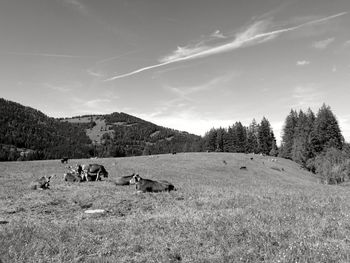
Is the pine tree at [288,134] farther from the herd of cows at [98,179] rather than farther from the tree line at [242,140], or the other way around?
the herd of cows at [98,179]

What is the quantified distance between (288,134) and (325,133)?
2679 centimetres

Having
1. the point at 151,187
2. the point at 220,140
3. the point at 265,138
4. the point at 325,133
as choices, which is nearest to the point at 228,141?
the point at 220,140

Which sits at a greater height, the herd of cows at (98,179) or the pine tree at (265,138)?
the pine tree at (265,138)

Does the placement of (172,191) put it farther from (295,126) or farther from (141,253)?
(295,126)

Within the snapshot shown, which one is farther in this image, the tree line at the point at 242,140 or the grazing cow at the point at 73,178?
the tree line at the point at 242,140

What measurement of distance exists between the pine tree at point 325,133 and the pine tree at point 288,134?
18.0m

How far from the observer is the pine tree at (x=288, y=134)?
124500mm

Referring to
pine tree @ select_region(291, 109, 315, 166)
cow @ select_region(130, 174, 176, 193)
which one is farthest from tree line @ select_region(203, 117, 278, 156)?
cow @ select_region(130, 174, 176, 193)

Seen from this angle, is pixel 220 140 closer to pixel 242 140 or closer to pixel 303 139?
pixel 242 140

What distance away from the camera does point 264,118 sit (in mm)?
138250

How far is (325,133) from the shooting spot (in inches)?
4188

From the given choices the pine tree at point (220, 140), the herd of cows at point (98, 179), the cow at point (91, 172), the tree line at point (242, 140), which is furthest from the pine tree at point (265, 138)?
the cow at point (91, 172)

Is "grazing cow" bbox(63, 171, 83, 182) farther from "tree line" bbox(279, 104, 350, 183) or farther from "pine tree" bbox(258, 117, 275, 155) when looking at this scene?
"pine tree" bbox(258, 117, 275, 155)

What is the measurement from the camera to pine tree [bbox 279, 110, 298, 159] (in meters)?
124
